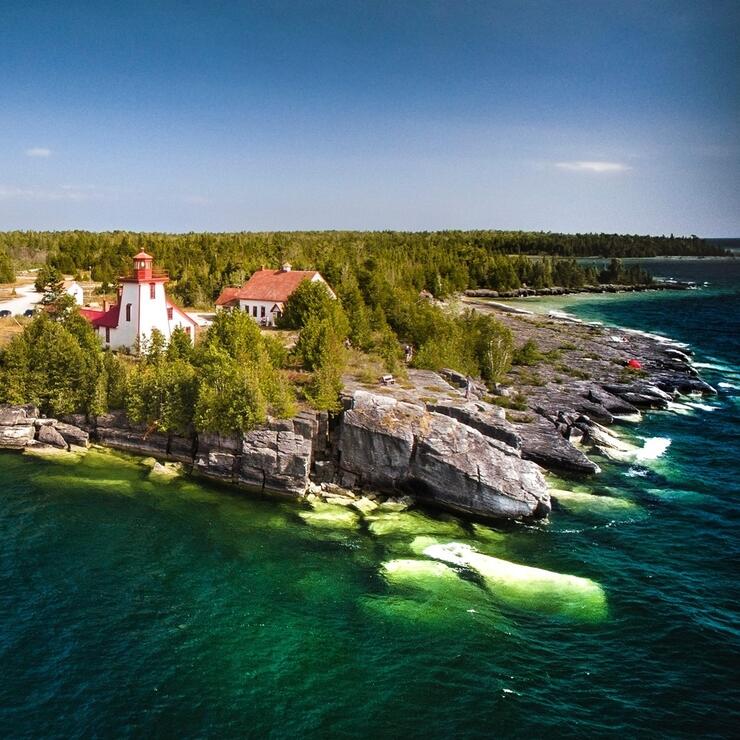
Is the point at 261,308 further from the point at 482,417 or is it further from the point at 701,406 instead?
the point at 701,406

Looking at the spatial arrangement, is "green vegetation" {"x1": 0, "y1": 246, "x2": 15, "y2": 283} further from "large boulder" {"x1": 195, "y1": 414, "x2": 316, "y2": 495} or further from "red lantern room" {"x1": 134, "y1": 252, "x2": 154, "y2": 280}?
"large boulder" {"x1": 195, "y1": 414, "x2": 316, "y2": 495}

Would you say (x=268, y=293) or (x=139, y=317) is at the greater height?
(x=268, y=293)

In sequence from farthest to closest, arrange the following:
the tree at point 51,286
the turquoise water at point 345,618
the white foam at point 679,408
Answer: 1. the tree at point 51,286
2. the white foam at point 679,408
3. the turquoise water at point 345,618

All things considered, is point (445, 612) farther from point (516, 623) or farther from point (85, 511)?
point (85, 511)

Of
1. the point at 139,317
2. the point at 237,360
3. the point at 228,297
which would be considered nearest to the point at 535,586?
the point at 237,360

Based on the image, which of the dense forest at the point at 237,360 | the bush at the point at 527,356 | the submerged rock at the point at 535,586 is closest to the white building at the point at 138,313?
the dense forest at the point at 237,360

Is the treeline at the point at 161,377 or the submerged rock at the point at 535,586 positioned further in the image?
the treeline at the point at 161,377

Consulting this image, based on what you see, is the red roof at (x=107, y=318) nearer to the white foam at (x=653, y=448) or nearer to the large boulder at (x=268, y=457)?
the large boulder at (x=268, y=457)
